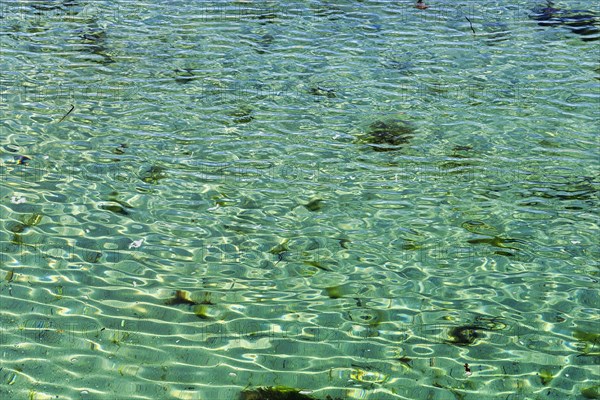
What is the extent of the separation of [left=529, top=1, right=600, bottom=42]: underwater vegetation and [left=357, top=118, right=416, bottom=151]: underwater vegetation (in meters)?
4.53

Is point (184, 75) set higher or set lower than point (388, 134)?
higher

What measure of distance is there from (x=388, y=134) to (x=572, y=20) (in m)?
5.58

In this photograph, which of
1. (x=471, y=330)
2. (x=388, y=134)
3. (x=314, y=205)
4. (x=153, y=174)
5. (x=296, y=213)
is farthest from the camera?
(x=388, y=134)

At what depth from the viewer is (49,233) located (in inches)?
261

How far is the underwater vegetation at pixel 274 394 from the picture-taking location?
16.5ft

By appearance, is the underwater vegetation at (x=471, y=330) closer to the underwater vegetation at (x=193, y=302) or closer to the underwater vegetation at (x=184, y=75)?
the underwater vegetation at (x=193, y=302)

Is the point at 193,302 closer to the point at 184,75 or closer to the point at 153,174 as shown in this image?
the point at 153,174

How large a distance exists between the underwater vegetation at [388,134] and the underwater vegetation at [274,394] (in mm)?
3985

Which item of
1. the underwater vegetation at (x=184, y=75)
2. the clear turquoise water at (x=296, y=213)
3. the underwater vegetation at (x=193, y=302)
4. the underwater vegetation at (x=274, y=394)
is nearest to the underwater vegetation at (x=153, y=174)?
the clear turquoise water at (x=296, y=213)

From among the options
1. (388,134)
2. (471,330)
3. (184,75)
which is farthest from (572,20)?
(471,330)

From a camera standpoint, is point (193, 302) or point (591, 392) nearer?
point (591, 392)

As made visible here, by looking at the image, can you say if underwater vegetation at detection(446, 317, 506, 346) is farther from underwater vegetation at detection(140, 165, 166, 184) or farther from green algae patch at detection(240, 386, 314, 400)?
underwater vegetation at detection(140, 165, 166, 184)

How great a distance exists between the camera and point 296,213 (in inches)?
283

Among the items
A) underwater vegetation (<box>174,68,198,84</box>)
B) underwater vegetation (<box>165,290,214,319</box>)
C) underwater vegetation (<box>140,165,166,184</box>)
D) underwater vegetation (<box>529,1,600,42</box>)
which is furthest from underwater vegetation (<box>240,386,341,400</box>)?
underwater vegetation (<box>529,1,600,42</box>)
